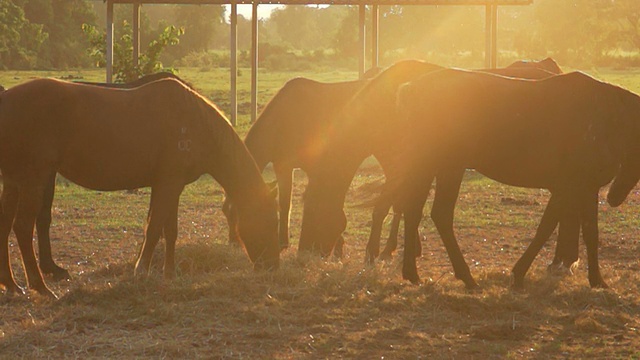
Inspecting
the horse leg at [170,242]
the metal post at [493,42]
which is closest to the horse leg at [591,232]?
the horse leg at [170,242]

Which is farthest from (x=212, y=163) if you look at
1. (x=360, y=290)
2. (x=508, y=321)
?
(x=508, y=321)

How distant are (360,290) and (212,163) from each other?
5.84 feet

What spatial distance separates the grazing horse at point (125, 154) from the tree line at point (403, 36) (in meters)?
35.0

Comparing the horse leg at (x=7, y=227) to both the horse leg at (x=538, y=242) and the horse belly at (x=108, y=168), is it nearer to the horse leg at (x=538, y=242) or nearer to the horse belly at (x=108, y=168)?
the horse belly at (x=108, y=168)

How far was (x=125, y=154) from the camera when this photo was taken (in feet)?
25.0

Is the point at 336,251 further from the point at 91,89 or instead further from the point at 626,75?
the point at 626,75

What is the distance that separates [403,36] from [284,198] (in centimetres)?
4463

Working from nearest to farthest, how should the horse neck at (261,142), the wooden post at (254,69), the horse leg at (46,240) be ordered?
1. the horse leg at (46,240)
2. the horse neck at (261,142)
3. the wooden post at (254,69)

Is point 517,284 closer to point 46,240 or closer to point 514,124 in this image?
point 514,124

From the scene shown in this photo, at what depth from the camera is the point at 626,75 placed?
3953 centimetres

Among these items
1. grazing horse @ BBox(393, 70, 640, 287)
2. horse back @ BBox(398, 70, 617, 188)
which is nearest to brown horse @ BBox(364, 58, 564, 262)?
grazing horse @ BBox(393, 70, 640, 287)

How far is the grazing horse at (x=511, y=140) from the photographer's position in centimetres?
774

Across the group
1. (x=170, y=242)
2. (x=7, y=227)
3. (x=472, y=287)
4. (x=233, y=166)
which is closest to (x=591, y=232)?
(x=472, y=287)

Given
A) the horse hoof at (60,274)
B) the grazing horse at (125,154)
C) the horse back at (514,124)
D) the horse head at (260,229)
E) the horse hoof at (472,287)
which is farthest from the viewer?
the horse hoof at (60,274)
